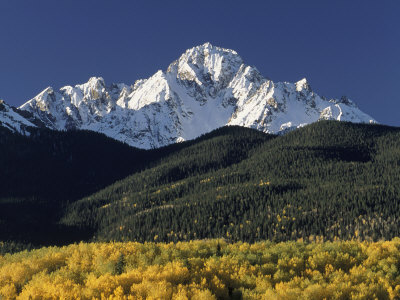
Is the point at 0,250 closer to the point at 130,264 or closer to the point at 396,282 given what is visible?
the point at 130,264

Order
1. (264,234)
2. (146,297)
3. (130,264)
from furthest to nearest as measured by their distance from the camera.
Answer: (264,234)
(130,264)
(146,297)

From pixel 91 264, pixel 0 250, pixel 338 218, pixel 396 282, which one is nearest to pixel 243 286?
pixel 396 282

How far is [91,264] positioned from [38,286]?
25.9 ft

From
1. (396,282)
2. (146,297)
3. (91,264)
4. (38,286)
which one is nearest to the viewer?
(146,297)

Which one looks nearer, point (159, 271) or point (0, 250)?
point (159, 271)

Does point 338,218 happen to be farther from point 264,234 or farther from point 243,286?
point 243,286

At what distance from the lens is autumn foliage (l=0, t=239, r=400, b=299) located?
1060 inches

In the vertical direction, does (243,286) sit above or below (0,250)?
below

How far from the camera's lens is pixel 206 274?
31406 mm

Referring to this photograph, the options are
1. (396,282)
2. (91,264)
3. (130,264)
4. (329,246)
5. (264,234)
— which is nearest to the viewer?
(396,282)

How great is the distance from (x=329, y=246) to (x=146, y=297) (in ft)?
82.1

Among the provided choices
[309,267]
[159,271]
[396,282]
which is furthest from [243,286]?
[396,282]

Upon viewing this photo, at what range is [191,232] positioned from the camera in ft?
628

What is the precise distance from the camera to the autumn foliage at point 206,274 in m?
26.9
